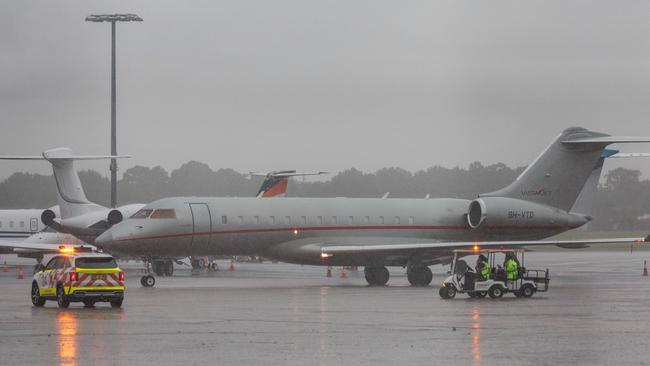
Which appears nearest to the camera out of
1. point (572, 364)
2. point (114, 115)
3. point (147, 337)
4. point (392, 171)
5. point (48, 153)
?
point (572, 364)

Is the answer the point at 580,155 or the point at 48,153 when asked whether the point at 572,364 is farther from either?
the point at 48,153

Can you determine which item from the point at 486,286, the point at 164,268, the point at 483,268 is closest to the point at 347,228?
the point at 483,268

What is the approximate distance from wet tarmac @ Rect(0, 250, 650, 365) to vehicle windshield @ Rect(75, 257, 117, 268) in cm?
111

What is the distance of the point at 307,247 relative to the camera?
144 feet

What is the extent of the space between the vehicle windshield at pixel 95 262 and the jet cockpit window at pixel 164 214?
11.1 meters

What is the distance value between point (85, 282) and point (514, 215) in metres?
21.5

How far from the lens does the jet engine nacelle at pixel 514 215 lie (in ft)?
150

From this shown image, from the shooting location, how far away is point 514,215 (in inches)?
1815

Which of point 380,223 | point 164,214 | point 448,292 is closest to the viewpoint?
point 448,292

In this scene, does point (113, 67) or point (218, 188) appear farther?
point (218, 188)

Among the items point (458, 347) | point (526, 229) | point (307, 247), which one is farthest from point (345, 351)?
point (526, 229)

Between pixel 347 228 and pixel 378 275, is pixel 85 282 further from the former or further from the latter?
pixel 378 275

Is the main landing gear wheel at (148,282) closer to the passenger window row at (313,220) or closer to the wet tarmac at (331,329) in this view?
the wet tarmac at (331,329)

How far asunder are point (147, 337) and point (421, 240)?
26797 millimetres
